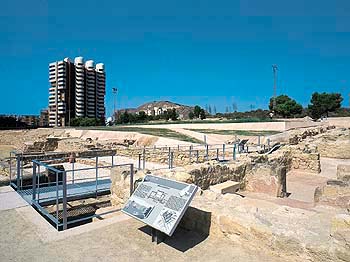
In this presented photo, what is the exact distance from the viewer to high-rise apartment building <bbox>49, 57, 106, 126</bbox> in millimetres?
83812

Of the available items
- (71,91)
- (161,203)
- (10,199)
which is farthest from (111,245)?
(71,91)

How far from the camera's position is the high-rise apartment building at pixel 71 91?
275ft

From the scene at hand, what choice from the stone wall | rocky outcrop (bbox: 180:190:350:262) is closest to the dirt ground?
rocky outcrop (bbox: 180:190:350:262)

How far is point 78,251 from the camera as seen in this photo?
359 cm

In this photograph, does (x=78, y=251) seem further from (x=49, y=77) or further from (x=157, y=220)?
(x=49, y=77)

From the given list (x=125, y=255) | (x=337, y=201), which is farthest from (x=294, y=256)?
(x=337, y=201)

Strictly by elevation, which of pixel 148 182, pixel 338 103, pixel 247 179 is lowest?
pixel 247 179

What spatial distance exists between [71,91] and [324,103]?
70.4 meters

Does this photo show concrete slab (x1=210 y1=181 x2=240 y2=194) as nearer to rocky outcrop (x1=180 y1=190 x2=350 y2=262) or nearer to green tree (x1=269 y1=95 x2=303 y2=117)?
rocky outcrop (x1=180 y1=190 x2=350 y2=262)

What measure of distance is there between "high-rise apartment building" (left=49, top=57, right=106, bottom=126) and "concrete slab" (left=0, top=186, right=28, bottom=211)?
76.8 meters

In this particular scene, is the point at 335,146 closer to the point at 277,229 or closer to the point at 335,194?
the point at 335,194

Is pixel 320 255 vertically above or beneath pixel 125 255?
above

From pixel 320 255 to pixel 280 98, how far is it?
6201cm

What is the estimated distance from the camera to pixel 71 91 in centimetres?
8581
